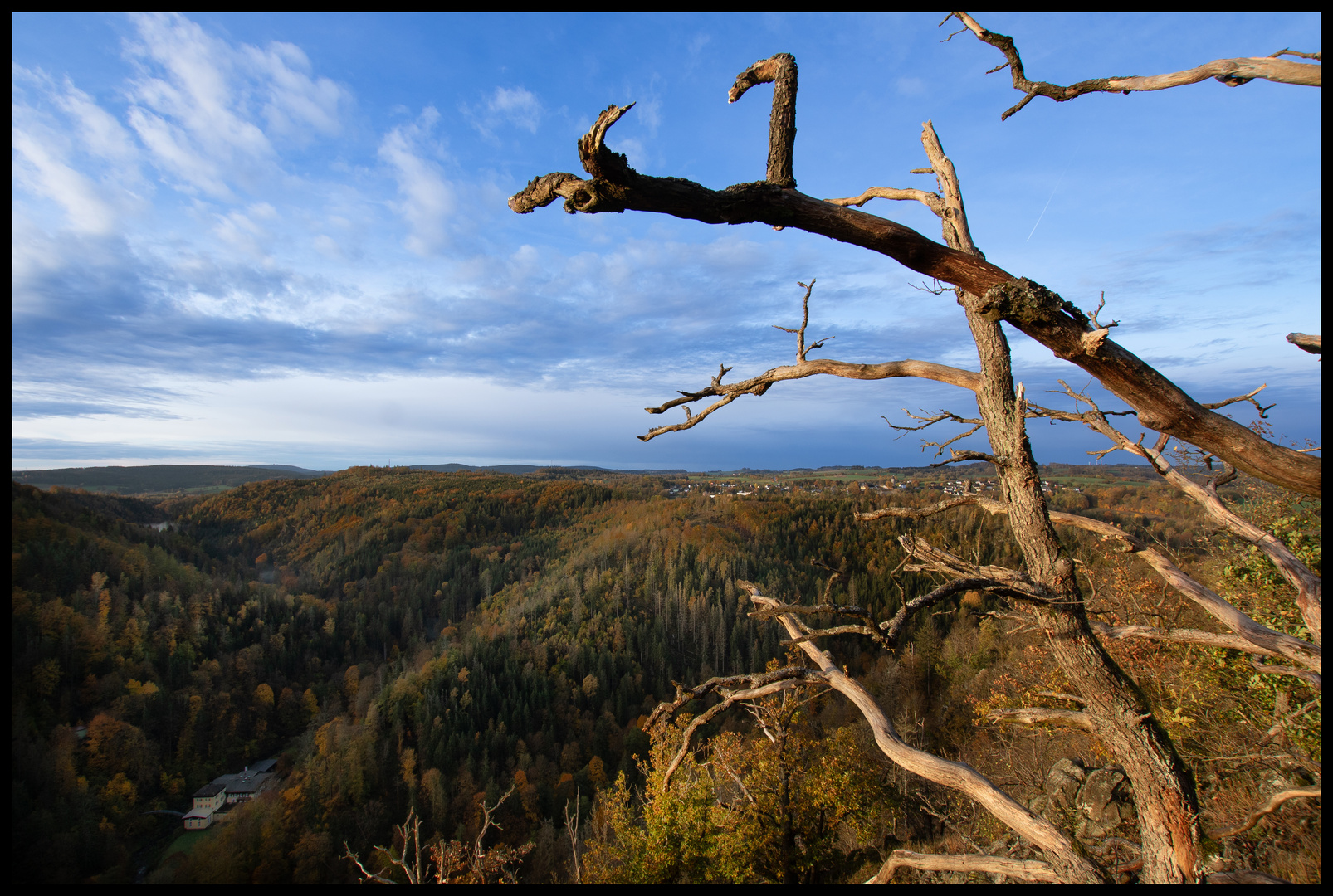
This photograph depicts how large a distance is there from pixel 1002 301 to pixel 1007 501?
151cm

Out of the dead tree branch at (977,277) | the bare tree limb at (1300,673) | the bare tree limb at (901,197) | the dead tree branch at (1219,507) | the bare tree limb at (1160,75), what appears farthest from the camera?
the dead tree branch at (1219,507)

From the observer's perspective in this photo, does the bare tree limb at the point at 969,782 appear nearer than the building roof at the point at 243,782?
Yes

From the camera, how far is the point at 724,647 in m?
66.7

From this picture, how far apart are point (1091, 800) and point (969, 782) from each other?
13.2m

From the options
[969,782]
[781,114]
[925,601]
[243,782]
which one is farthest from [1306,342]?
[243,782]

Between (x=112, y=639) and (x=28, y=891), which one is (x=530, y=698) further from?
(x=28, y=891)

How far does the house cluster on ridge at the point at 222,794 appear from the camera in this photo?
183ft

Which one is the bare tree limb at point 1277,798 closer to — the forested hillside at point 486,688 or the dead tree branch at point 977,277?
the forested hillside at point 486,688

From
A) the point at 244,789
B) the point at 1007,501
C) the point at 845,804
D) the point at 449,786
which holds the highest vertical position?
the point at 1007,501

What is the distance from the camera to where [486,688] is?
198ft

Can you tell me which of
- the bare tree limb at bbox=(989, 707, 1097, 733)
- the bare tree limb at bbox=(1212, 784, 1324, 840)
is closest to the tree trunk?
the bare tree limb at bbox=(989, 707, 1097, 733)

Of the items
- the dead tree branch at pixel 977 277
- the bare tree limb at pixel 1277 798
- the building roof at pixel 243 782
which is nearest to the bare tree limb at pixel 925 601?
the dead tree branch at pixel 977 277

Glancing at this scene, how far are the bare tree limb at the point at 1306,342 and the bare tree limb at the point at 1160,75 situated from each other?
1.50 m

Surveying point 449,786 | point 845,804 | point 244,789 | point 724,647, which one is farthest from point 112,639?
point 845,804
